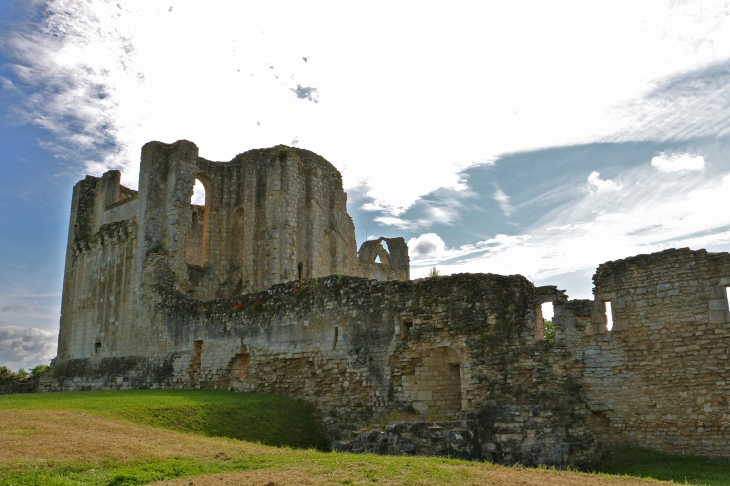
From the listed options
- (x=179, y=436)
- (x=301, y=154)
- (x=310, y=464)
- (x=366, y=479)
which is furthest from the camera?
(x=301, y=154)

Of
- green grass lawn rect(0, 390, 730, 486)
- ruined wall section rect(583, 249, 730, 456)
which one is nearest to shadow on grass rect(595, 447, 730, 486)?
green grass lawn rect(0, 390, 730, 486)

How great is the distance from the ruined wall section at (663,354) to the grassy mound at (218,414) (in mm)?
6941

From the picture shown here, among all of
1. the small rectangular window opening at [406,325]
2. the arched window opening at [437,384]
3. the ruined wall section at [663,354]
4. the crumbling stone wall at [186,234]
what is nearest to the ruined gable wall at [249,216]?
the crumbling stone wall at [186,234]

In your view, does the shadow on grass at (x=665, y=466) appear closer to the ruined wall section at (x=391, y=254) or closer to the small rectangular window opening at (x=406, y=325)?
the small rectangular window opening at (x=406, y=325)

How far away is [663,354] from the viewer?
1264cm

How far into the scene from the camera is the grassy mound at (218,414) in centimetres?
1366

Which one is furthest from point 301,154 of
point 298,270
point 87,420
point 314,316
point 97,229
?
point 87,420

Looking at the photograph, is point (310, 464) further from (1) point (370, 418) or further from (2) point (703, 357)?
(2) point (703, 357)

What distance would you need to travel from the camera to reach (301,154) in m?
29.6

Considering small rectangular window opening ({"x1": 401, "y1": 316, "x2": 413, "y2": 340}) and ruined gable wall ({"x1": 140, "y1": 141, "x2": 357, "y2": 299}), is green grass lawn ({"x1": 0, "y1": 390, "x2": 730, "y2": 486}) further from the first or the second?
ruined gable wall ({"x1": 140, "y1": 141, "x2": 357, "y2": 299})

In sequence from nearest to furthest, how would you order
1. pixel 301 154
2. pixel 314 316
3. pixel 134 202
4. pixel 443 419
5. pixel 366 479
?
pixel 366 479 < pixel 443 419 < pixel 314 316 < pixel 134 202 < pixel 301 154

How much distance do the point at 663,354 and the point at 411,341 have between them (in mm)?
5703

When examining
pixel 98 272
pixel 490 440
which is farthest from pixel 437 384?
pixel 98 272

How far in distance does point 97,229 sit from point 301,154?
408 inches
